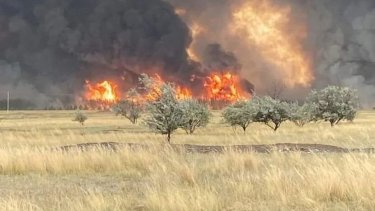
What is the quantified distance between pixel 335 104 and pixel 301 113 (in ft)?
19.9

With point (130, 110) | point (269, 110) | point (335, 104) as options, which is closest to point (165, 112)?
point (269, 110)

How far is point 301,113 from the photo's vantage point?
57312mm

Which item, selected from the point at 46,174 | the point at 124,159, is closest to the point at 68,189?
the point at 46,174

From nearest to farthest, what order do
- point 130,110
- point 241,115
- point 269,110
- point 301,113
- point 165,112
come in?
1. point 165,112
2. point 269,110
3. point 241,115
4. point 301,113
5. point 130,110

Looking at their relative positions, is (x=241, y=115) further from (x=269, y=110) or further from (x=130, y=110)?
(x=130, y=110)

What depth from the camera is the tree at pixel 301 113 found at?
53.3 metres

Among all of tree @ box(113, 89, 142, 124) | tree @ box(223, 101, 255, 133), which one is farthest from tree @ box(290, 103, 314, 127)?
tree @ box(113, 89, 142, 124)

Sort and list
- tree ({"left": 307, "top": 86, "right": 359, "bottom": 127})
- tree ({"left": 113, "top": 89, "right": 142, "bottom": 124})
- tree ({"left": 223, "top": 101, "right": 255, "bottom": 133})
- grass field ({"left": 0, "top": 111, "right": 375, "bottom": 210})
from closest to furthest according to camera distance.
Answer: grass field ({"left": 0, "top": 111, "right": 375, "bottom": 210})
tree ({"left": 223, "top": 101, "right": 255, "bottom": 133})
tree ({"left": 307, "top": 86, "right": 359, "bottom": 127})
tree ({"left": 113, "top": 89, "right": 142, "bottom": 124})

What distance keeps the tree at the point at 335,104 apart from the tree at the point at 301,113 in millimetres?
690

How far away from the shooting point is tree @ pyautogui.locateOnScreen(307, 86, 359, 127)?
6112 centimetres

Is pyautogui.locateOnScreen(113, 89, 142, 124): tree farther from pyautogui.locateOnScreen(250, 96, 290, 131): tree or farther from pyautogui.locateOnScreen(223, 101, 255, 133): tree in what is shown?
pyautogui.locateOnScreen(250, 96, 290, 131): tree

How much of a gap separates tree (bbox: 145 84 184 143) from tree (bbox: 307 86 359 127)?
31.9m

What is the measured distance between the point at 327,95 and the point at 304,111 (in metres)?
4.31

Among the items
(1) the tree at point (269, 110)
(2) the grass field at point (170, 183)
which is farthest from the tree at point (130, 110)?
(2) the grass field at point (170, 183)
